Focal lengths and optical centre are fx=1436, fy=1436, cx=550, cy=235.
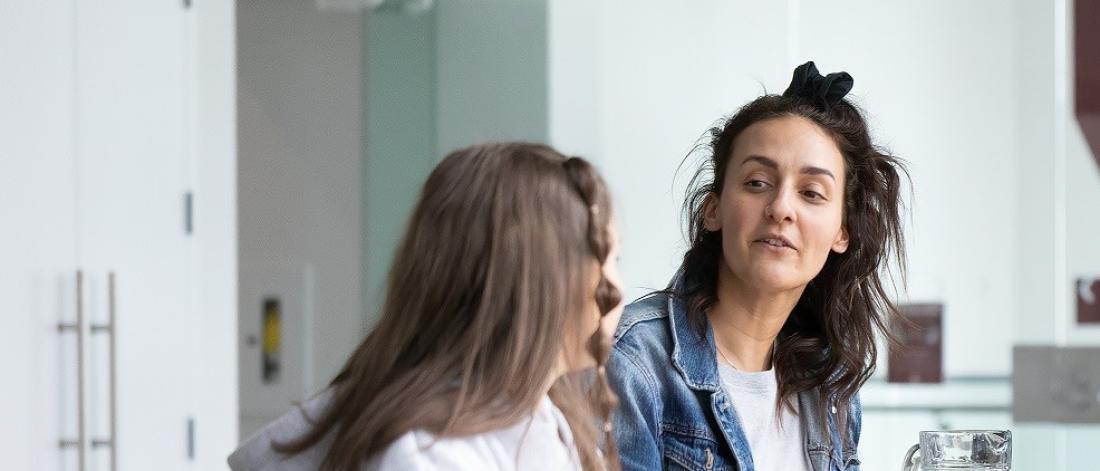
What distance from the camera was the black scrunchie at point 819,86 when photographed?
1.81 meters

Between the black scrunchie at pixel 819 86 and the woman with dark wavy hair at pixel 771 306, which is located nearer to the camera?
the woman with dark wavy hair at pixel 771 306

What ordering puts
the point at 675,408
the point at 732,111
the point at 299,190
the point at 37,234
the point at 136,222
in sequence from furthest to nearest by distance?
1. the point at 299,190
2. the point at 732,111
3. the point at 136,222
4. the point at 37,234
5. the point at 675,408

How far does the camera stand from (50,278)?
2518mm

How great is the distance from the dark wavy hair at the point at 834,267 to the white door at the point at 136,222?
1.37m

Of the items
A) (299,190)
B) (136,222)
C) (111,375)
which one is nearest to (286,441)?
(111,375)

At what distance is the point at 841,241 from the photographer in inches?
71.2

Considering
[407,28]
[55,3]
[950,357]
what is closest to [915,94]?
[950,357]

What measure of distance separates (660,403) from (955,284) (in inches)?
74.7

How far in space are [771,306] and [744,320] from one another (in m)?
0.04

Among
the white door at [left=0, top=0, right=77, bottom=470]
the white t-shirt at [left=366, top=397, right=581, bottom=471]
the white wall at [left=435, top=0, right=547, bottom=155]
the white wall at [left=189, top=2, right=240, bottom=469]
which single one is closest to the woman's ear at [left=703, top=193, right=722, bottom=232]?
the white t-shirt at [left=366, top=397, right=581, bottom=471]

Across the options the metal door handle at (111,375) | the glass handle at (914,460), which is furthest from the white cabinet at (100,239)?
the glass handle at (914,460)

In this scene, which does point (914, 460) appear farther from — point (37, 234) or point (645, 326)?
point (37, 234)

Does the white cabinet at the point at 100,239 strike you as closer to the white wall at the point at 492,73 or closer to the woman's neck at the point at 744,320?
the white wall at the point at 492,73

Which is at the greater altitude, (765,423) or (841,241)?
(841,241)
